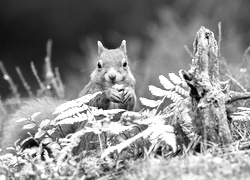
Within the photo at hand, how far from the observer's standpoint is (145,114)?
2992 millimetres

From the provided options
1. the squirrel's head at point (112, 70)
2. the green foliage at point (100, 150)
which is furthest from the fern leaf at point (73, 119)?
the squirrel's head at point (112, 70)

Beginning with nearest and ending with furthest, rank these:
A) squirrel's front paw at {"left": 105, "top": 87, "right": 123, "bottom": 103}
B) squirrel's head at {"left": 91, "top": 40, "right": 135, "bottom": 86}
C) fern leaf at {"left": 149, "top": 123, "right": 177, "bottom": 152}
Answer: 1. fern leaf at {"left": 149, "top": 123, "right": 177, "bottom": 152}
2. squirrel's front paw at {"left": 105, "top": 87, "right": 123, "bottom": 103}
3. squirrel's head at {"left": 91, "top": 40, "right": 135, "bottom": 86}

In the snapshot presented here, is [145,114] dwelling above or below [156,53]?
below

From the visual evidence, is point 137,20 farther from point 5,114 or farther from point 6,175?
point 6,175

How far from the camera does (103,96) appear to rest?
404 centimetres

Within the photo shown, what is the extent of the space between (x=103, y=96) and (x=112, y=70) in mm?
232

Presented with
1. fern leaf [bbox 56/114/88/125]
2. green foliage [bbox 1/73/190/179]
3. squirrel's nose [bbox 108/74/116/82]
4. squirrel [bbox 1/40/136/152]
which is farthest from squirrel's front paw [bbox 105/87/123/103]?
fern leaf [bbox 56/114/88/125]

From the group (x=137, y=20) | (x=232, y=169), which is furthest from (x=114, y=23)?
(x=232, y=169)

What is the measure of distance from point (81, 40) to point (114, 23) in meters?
0.81

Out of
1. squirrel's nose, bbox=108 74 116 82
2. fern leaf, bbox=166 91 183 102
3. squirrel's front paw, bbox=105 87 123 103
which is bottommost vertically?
fern leaf, bbox=166 91 183 102

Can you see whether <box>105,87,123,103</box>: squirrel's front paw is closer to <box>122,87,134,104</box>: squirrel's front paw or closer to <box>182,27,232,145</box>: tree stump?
<box>122,87,134,104</box>: squirrel's front paw

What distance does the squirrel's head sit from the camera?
4.14 m

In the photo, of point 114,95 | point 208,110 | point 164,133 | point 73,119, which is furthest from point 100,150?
point 114,95

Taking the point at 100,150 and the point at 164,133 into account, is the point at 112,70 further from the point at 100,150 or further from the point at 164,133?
the point at 164,133
